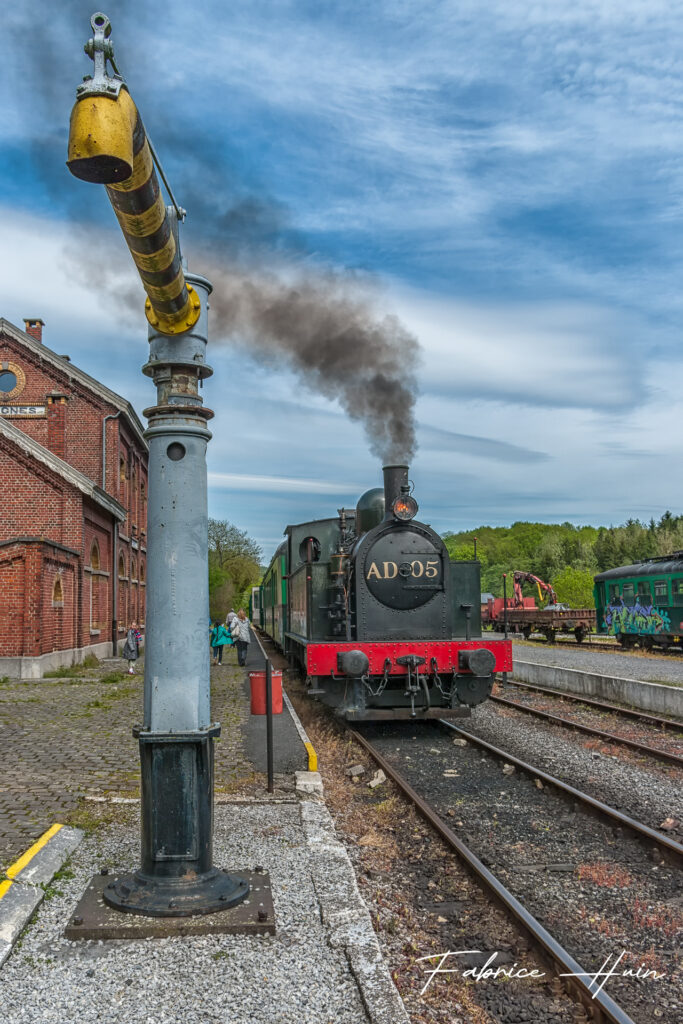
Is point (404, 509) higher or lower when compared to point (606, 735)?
higher

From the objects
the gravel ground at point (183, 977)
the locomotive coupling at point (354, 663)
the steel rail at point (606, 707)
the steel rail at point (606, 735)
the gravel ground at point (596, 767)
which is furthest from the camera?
the steel rail at point (606, 707)

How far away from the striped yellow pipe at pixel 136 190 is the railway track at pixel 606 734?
7.27m

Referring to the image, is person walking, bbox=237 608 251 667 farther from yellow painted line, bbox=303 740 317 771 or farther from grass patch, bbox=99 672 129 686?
yellow painted line, bbox=303 740 317 771

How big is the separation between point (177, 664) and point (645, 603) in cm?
2402

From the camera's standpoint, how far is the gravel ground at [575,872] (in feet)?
13.7

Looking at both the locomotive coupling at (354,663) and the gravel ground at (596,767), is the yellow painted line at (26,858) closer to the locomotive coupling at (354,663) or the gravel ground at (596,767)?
the locomotive coupling at (354,663)

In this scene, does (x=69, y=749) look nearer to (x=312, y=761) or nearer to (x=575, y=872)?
(x=312, y=761)

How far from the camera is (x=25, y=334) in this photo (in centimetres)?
2636

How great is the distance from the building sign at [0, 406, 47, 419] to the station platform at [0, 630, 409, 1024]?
834 inches

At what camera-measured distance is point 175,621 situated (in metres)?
4.43

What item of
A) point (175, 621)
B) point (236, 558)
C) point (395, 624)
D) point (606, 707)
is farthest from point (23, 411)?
point (236, 558)

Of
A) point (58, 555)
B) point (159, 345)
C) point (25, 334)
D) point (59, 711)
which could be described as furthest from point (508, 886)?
point (25, 334)

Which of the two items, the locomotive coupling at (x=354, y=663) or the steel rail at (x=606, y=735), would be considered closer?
the steel rail at (x=606, y=735)

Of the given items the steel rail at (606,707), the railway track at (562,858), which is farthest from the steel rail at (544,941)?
the steel rail at (606,707)
